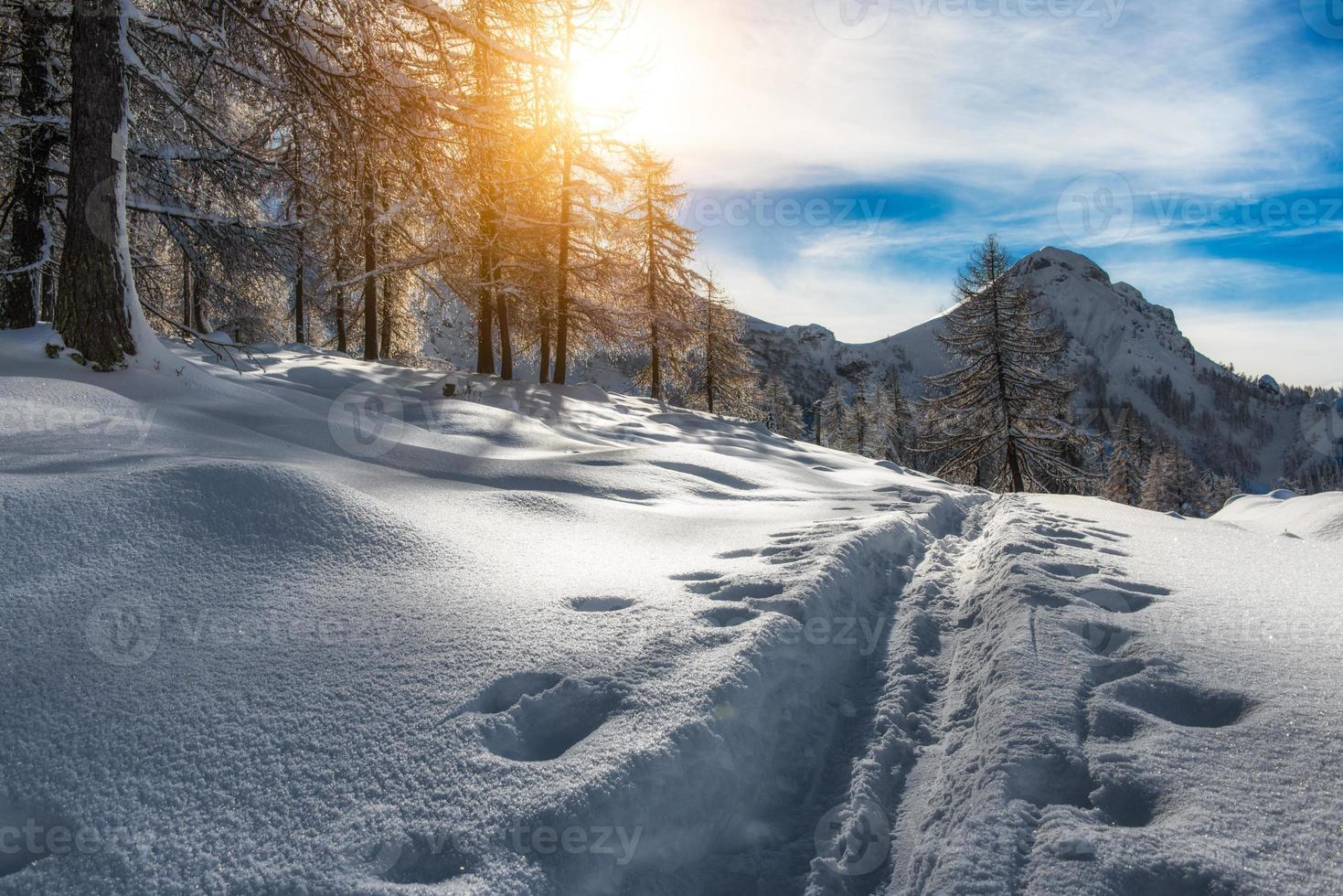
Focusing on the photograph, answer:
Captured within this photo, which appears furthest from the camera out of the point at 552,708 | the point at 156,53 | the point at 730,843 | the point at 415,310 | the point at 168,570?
the point at 415,310

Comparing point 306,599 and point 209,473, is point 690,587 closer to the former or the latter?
point 306,599

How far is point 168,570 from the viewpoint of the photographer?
2355mm

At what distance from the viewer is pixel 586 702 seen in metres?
2.11

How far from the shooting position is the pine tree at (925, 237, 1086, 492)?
59.1 feet

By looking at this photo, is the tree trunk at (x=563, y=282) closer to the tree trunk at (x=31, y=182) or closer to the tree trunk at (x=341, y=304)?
the tree trunk at (x=341, y=304)

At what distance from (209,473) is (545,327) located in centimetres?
1435

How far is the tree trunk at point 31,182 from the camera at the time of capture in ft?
22.8

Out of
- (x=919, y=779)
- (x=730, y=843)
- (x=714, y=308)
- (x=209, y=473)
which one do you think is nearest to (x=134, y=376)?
(x=209, y=473)
